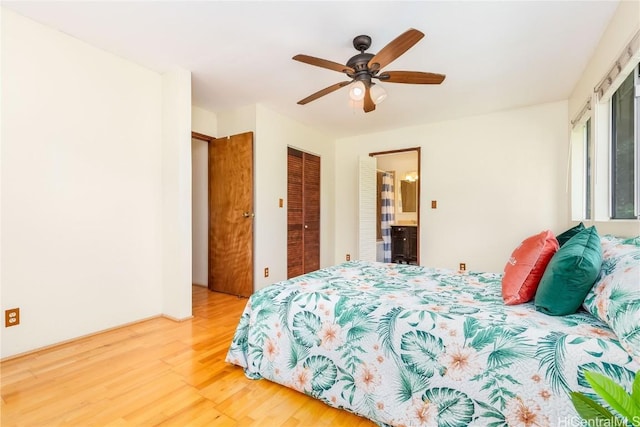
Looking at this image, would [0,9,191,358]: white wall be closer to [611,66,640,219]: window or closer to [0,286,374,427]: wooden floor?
[0,286,374,427]: wooden floor

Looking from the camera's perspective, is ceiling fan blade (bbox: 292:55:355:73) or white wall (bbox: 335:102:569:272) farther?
white wall (bbox: 335:102:569:272)

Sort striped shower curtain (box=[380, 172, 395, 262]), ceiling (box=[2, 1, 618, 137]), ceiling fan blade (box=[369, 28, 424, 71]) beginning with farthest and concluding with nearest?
1. striped shower curtain (box=[380, 172, 395, 262])
2. ceiling (box=[2, 1, 618, 137])
3. ceiling fan blade (box=[369, 28, 424, 71])

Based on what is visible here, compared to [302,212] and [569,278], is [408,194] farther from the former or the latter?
[569,278]

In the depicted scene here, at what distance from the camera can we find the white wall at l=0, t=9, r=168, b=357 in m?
2.05

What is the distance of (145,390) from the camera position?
167 cm

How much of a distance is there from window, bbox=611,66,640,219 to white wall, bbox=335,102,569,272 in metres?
1.17

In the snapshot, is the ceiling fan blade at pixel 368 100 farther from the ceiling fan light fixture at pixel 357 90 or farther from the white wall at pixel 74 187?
the white wall at pixel 74 187

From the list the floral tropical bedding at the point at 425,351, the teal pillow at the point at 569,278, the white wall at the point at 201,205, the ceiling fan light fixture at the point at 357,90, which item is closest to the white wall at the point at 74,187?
the white wall at the point at 201,205

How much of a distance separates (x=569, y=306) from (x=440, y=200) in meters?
3.07

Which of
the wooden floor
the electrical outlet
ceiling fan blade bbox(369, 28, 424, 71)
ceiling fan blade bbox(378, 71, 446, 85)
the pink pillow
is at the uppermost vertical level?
ceiling fan blade bbox(369, 28, 424, 71)

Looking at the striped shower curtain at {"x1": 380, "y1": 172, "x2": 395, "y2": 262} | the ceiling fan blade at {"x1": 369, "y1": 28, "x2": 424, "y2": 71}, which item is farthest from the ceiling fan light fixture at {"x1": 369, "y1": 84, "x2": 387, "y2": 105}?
the striped shower curtain at {"x1": 380, "y1": 172, "x2": 395, "y2": 262}

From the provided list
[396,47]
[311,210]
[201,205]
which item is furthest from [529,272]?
[201,205]

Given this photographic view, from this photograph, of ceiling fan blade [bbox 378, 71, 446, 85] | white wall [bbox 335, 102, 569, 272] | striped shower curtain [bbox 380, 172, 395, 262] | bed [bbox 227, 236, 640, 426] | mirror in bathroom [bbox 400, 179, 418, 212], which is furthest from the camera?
mirror in bathroom [bbox 400, 179, 418, 212]

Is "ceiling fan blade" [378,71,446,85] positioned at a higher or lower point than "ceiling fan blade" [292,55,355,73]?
lower
